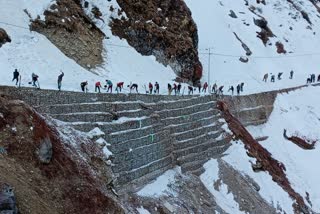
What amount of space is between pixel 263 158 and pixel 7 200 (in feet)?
85.1

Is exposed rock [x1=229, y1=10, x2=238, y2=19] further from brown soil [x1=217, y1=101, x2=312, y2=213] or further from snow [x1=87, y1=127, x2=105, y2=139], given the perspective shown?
snow [x1=87, y1=127, x2=105, y2=139]

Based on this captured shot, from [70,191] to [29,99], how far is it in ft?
18.2

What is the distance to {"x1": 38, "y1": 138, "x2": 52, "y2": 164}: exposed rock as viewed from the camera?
20.8 metres

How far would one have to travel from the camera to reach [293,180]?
40.3 metres

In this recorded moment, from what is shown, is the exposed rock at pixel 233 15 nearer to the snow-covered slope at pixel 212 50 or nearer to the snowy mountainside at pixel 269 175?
the snow-covered slope at pixel 212 50

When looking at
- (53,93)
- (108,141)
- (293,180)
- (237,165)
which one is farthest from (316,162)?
(53,93)

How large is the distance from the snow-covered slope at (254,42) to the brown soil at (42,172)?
30979 mm

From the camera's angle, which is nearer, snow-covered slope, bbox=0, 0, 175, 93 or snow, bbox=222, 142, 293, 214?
snow-covered slope, bbox=0, 0, 175, 93

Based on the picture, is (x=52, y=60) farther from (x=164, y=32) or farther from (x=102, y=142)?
(x=164, y=32)

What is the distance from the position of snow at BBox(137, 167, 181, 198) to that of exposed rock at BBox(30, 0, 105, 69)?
10954 millimetres

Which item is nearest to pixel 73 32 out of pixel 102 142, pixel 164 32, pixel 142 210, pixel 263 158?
pixel 164 32

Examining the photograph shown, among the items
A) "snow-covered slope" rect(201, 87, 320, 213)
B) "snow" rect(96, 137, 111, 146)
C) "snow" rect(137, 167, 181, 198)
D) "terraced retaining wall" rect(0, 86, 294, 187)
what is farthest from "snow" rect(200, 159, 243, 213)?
"snow" rect(96, 137, 111, 146)

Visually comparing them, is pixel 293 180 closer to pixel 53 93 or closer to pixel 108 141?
pixel 108 141

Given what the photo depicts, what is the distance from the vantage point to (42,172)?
20484mm
